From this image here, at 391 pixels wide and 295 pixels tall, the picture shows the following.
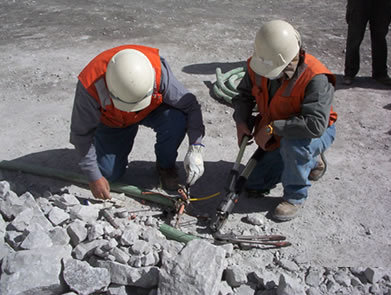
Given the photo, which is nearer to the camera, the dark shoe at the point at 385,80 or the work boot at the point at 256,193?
the work boot at the point at 256,193

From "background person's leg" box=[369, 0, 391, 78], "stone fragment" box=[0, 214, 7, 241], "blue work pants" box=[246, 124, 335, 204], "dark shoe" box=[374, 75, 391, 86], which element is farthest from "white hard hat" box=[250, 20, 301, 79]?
"dark shoe" box=[374, 75, 391, 86]

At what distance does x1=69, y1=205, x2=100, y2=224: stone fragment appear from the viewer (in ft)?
10.4

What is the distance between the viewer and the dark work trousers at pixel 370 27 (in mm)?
5297

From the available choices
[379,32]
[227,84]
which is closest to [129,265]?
[227,84]

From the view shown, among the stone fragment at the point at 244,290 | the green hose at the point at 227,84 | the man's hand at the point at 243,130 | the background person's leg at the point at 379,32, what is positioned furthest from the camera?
the background person's leg at the point at 379,32

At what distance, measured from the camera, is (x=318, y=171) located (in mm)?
3797

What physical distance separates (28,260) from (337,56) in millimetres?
5374

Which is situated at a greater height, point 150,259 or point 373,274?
point 150,259

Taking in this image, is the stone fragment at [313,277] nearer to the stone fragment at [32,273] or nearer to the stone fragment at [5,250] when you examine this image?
the stone fragment at [32,273]

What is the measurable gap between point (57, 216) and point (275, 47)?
1.98 m

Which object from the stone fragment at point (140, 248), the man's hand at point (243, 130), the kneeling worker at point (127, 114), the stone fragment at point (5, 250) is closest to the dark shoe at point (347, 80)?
the man's hand at point (243, 130)

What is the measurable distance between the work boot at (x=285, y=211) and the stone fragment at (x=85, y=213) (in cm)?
140

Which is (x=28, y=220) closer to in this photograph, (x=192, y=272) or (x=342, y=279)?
(x=192, y=272)

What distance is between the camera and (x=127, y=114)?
3346 mm
